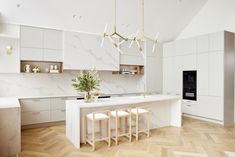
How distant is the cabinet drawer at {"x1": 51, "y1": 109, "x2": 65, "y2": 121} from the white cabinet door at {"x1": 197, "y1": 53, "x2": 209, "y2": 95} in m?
3.93

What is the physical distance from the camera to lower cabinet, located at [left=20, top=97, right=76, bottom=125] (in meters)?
4.55

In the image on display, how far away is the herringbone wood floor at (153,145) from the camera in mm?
3148

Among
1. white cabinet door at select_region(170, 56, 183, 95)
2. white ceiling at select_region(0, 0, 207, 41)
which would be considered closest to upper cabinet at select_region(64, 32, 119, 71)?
white ceiling at select_region(0, 0, 207, 41)

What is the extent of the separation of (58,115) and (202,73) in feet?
13.8

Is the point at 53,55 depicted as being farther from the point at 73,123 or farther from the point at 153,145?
the point at 153,145

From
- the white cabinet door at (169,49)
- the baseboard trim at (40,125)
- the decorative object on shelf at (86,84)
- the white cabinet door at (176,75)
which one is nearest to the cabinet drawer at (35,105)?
the baseboard trim at (40,125)

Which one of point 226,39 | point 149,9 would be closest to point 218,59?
point 226,39

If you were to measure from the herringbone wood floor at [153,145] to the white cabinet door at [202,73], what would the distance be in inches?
49.1

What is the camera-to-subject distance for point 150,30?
6.10 m

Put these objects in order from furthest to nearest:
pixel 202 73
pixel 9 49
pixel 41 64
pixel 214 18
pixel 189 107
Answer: pixel 189 107 → pixel 214 18 → pixel 202 73 → pixel 41 64 → pixel 9 49

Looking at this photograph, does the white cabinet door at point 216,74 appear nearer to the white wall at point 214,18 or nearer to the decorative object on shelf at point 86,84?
the white wall at point 214,18

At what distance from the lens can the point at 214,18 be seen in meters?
5.68

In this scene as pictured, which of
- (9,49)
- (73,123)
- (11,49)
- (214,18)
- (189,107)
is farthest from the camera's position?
(189,107)

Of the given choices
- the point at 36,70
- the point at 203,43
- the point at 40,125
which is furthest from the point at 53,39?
the point at 203,43
